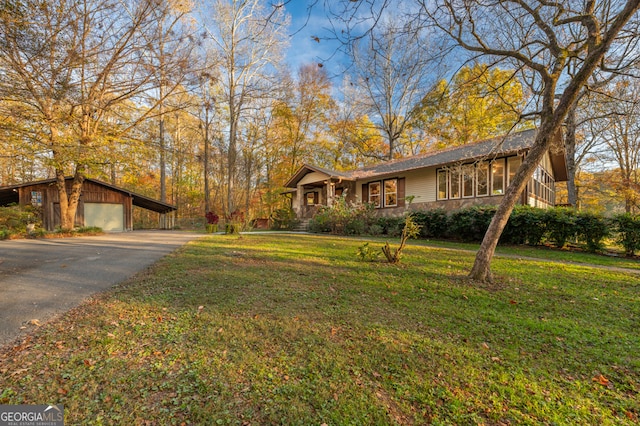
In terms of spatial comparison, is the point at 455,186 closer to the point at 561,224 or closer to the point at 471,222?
the point at 471,222

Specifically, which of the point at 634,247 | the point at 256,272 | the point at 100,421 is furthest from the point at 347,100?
the point at 100,421

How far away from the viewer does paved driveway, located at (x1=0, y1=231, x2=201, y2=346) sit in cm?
298

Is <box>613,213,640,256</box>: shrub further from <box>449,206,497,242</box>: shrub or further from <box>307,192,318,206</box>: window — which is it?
<box>307,192,318,206</box>: window

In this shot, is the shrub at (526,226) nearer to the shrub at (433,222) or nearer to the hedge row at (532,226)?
the hedge row at (532,226)

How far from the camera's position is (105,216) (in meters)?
17.7

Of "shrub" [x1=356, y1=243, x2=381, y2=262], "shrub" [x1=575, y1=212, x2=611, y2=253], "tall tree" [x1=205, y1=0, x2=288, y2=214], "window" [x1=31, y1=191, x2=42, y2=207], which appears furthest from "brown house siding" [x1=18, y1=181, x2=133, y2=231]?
"shrub" [x1=575, y1=212, x2=611, y2=253]

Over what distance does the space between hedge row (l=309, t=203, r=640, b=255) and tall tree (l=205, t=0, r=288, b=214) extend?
12490mm

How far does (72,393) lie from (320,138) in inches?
996

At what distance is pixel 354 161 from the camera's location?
26422mm

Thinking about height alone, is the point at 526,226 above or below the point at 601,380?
above

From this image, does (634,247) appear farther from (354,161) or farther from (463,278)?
(354,161)

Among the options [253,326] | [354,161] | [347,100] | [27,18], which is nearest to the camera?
[253,326]

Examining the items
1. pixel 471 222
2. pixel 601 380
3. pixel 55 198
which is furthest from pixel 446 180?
pixel 55 198

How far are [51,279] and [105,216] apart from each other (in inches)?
652
